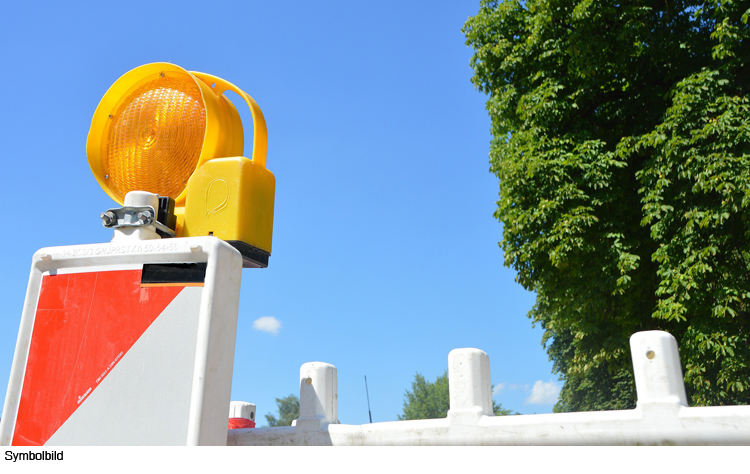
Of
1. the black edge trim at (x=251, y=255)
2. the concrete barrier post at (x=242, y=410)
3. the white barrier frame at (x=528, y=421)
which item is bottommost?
the white barrier frame at (x=528, y=421)

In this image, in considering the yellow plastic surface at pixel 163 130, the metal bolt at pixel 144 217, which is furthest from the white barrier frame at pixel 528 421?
the yellow plastic surface at pixel 163 130

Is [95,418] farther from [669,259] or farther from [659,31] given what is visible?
[659,31]

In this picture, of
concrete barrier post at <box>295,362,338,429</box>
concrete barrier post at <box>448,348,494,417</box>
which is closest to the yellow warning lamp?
concrete barrier post at <box>295,362,338,429</box>

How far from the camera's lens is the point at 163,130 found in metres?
4.69

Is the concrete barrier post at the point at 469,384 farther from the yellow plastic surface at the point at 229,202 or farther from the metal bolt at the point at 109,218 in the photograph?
the metal bolt at the point at 109,218

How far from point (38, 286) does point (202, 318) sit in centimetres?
138

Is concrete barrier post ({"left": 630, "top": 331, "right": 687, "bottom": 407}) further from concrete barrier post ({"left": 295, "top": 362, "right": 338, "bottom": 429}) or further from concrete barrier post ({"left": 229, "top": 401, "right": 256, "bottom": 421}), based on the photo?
concrete barrier post ({"left": 229, "top": 401, "right": 256, "bottom": 421})

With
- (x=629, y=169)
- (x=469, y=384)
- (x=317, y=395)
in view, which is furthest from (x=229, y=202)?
(x=629, y=169)

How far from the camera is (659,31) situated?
11.5 m

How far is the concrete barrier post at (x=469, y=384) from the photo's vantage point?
3.45 metres

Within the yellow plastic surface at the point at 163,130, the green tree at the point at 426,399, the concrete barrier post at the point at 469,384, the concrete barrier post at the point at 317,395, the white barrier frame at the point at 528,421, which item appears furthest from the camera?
the green tree at the point at 426,399

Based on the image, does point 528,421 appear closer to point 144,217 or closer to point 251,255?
point 251,255

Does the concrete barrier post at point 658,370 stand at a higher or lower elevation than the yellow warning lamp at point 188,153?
lower
